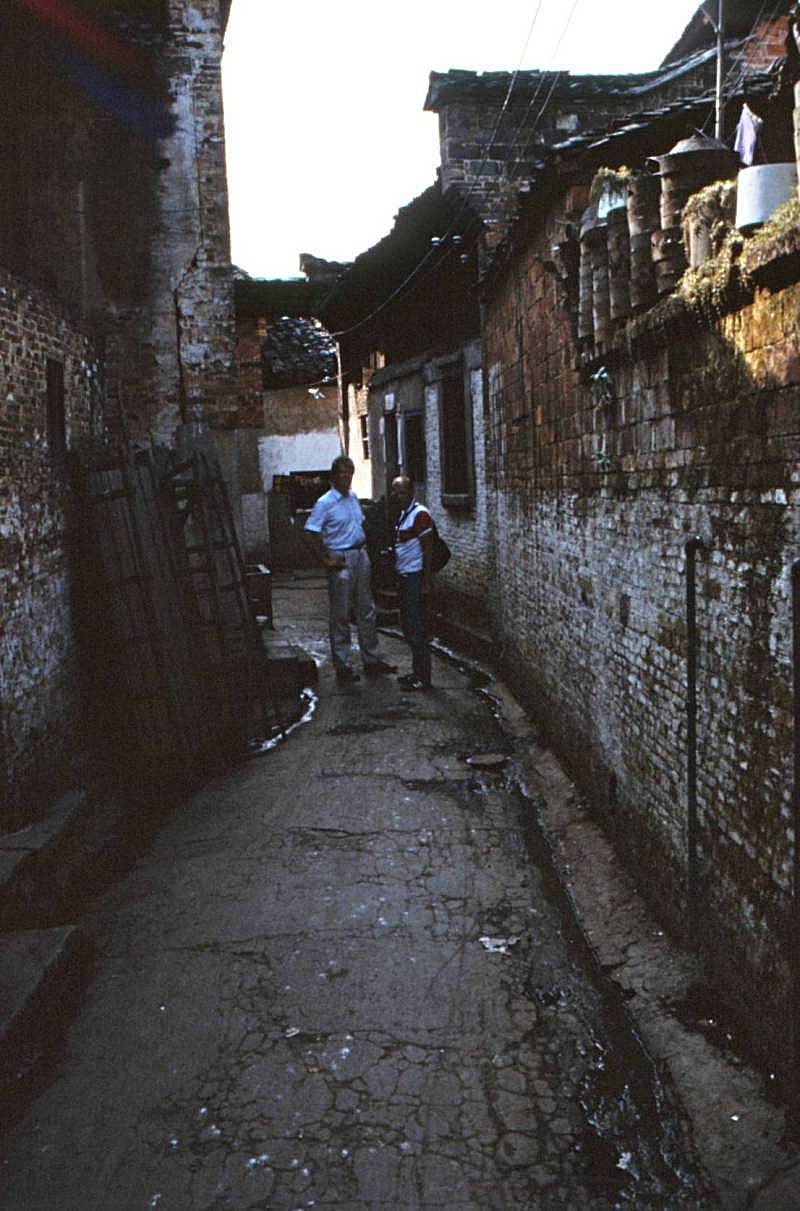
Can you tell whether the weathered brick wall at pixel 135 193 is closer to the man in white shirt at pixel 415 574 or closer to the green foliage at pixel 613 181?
the man in white shirt at pixel 415 574

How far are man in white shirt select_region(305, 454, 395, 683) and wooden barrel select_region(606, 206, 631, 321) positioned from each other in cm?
503

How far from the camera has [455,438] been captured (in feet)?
45.4

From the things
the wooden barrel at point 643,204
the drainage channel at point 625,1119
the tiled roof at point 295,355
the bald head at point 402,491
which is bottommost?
the drainage channel at point 625,1119

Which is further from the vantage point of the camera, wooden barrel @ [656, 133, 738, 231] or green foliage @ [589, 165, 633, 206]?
green foliage @ [589, 165, 633, 206]

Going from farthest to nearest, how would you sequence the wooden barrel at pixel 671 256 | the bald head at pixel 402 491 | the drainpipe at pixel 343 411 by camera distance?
the drainpipe at pixel 343 411
the bald head at pixel 402 491
the wooden barrel at pixel 671 256

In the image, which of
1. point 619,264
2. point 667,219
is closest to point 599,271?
point 619,264

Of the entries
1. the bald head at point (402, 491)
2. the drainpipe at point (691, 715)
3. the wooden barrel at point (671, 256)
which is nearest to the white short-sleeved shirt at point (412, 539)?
the bald head at point (402, 491)

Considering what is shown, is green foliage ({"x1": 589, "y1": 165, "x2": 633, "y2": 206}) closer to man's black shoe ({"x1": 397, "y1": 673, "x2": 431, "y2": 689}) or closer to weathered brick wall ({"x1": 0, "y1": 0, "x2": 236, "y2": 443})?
man's black shoe ({"x1": 397, "y1": 673, "x2": 431, "y2": 689})

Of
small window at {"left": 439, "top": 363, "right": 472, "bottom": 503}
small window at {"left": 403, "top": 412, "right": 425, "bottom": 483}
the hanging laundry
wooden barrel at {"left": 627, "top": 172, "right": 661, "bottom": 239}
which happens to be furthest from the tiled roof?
the hanging laundry

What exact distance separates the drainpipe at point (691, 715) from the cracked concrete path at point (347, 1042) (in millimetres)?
628

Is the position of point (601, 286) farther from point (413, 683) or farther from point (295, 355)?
point (295, 355)

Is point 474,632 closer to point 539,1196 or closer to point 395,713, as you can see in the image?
point 395,713

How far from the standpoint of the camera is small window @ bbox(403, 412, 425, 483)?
16.0m

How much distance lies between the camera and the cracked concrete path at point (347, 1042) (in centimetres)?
320
